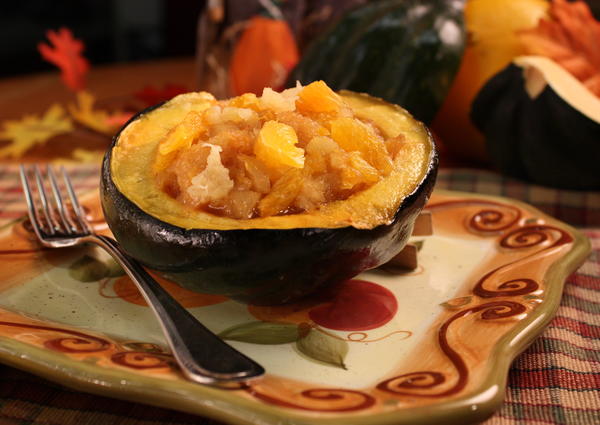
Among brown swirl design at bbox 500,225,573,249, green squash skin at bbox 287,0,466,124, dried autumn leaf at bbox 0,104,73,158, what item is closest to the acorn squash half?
brown swirl design at bbox 500,225,573,249

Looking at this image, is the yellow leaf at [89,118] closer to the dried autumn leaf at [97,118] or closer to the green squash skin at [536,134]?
the dried autumn leaf at [97,118]

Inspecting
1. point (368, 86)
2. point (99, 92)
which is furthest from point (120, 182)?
point (99, 92)

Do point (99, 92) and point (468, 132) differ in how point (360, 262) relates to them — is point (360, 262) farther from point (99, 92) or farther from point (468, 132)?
point (99, 92)

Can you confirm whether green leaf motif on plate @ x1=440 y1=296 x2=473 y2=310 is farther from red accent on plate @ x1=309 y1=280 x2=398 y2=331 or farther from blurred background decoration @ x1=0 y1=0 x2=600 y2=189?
blurred background decoration @ x1=0 y1=0 x2=600 y2=189

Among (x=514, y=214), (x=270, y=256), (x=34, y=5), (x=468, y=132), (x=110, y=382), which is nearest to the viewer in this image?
(x=110, y=382)

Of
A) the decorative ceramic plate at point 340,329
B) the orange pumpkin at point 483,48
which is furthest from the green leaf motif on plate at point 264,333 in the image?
the orange pumpkin at point 483,48
